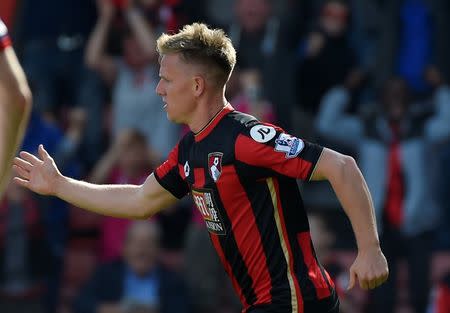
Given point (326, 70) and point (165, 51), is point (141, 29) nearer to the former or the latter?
point (326, 70)

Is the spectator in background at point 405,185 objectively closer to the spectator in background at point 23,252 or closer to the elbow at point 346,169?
the spectator in background at point 23,252


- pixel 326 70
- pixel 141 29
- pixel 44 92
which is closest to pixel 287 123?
pixel 326 70

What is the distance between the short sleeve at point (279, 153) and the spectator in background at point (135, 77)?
483 cm

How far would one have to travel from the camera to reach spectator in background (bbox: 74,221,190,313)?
9328 millimetres

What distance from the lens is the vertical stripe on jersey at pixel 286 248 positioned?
16.9 feet

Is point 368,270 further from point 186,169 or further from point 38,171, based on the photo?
point 38,171

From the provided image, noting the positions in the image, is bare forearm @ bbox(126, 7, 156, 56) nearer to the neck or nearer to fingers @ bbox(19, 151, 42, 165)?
fingers @ bbox(19, 151, 42, 165)

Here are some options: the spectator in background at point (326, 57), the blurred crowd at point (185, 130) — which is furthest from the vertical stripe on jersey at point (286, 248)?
the spectator in background at point (326, 57)

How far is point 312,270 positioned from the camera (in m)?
5.20

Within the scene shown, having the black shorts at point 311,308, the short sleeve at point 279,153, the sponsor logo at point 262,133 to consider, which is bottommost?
the black shorts at point 311,308

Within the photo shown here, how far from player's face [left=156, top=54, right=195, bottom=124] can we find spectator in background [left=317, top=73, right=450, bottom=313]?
4.52 meters

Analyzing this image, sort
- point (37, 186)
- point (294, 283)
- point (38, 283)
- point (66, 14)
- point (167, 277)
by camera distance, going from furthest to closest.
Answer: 1. point (66, 14)
2. point (38, 283)
3. point (167, 277)
4. point (37, 186)
5. point (294, 283)

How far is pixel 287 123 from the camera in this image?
993 cm

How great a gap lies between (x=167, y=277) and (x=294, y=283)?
4283 millimetres
